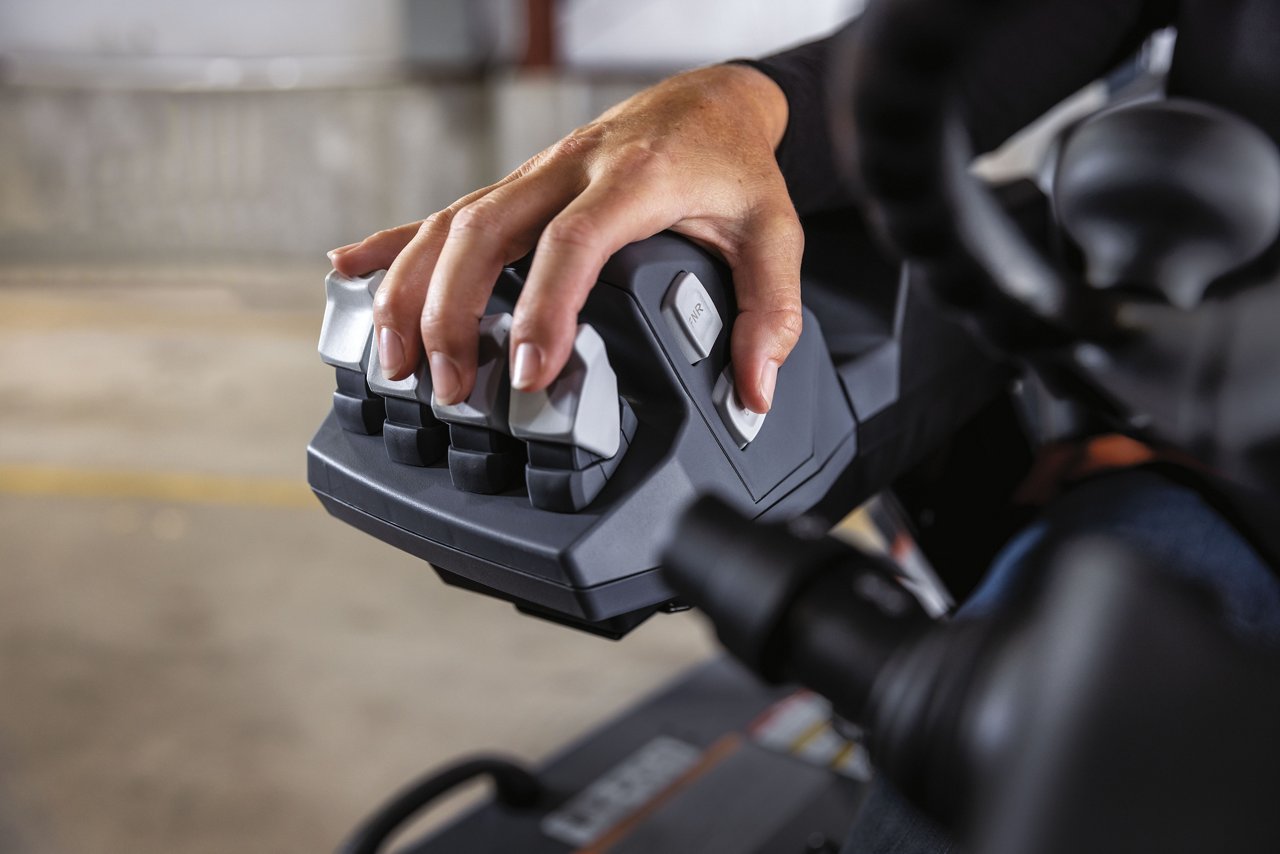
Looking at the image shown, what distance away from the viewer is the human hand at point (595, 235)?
0.38 m

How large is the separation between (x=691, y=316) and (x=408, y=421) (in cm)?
11

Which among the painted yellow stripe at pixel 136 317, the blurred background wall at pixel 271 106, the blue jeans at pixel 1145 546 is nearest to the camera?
the blue jeans at pixel 1145 546

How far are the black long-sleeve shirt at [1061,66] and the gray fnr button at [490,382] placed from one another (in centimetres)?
21

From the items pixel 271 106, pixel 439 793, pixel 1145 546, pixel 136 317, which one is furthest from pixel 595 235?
pixel 271 106

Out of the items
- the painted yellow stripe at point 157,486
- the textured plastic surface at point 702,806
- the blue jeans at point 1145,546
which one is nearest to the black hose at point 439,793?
the textured plastic surface at point 702,806

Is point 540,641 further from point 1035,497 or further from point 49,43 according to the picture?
point 49,43

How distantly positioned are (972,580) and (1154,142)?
35cm

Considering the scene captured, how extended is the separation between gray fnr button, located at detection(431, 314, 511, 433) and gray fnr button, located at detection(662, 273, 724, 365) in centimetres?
6

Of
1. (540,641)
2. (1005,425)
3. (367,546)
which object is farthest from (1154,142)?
(367,546)

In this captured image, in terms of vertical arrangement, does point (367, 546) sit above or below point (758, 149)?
below

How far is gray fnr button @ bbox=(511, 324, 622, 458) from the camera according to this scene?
0.36 metres

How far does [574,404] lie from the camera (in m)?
0.36

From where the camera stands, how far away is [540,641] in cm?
183

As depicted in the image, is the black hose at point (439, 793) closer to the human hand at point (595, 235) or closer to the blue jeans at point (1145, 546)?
the blue jeans at point (1145, 546)
